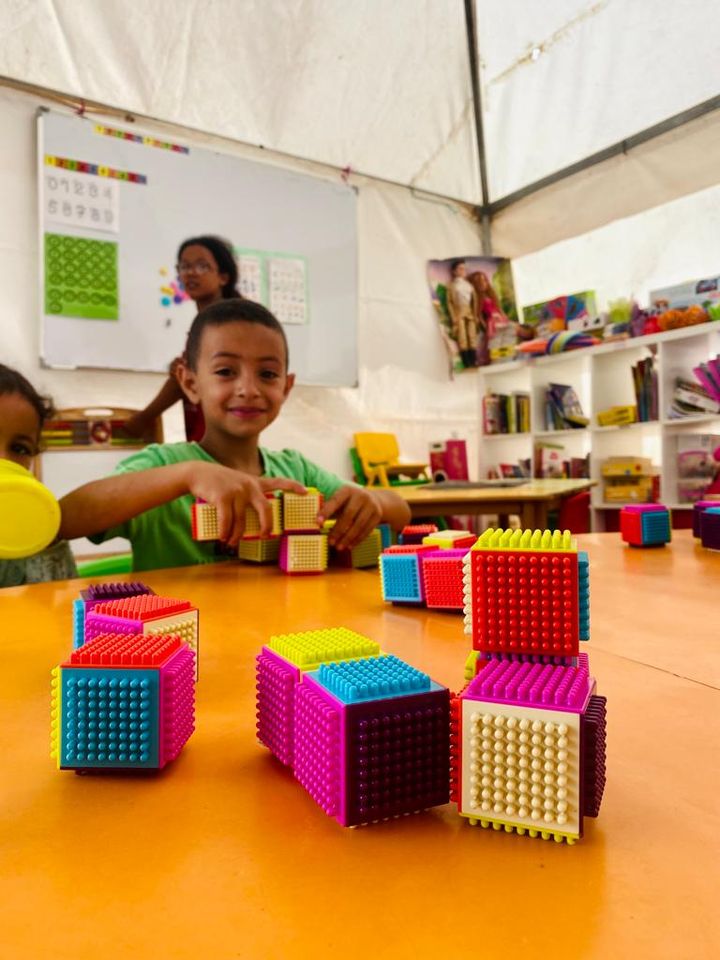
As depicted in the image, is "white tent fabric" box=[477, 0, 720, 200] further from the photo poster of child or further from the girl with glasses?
the girl with glasses

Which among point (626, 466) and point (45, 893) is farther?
point (626, 466)

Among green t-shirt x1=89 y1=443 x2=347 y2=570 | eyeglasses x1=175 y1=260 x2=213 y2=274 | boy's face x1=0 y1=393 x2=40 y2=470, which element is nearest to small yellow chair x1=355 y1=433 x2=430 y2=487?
eyeglasses x1=175 y1=260 x2=213 y2=274

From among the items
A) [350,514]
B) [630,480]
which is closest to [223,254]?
[630,480]

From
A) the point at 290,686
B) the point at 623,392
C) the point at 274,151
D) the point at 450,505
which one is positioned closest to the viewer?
the point at 290,686

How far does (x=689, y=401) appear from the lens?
274cm

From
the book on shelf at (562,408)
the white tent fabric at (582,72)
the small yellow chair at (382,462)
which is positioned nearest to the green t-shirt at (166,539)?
the small yellow chair at (382,462)

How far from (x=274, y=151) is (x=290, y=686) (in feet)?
9.86

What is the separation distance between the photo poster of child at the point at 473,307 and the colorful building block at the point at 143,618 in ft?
10.4

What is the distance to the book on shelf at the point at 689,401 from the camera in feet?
8.80

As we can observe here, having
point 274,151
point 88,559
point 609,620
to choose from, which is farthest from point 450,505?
point 274,151

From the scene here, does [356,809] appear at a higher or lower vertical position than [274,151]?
lower

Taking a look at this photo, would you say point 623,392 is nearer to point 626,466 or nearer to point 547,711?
point 626,466

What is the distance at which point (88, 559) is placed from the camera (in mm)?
2527

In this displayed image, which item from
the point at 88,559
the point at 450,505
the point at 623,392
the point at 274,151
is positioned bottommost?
the point at 88,559
